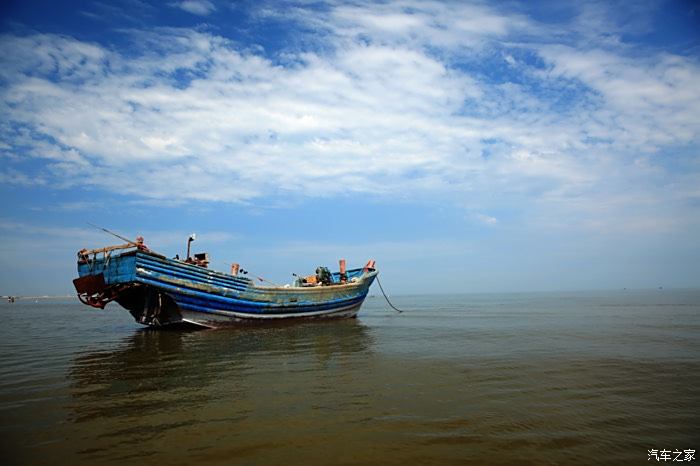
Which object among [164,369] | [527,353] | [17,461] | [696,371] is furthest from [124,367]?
[696,371]

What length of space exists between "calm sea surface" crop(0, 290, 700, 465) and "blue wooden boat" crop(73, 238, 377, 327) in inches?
145

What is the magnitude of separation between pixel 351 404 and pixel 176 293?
12295 millimetres

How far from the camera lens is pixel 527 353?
1152 cm

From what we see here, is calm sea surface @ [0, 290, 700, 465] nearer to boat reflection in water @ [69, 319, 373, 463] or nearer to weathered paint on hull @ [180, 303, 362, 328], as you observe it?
boat reflection in water @ [69, 319, 373, 463]

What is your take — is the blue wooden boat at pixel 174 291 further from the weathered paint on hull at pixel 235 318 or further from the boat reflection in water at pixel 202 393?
the boat reflection in water at pixel 202 393

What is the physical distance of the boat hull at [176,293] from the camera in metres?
15.7

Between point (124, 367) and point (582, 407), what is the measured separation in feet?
34.3

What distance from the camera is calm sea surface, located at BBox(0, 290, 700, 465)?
15.5 feet

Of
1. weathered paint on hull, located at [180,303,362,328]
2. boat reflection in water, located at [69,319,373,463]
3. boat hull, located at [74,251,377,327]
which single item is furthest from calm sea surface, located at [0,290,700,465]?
weathered paint on hull, located at [180,303,362,328]

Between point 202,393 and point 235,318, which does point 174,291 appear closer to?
point 235,318

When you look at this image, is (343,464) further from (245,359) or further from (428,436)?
(245,359)

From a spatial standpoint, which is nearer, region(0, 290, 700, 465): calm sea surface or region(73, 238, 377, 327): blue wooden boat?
region(0, 290, 700, 465): calm sea surface

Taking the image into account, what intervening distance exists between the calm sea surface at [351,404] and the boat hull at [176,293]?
368cm

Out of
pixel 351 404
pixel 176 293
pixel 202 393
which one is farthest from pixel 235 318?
pixel 351 404
